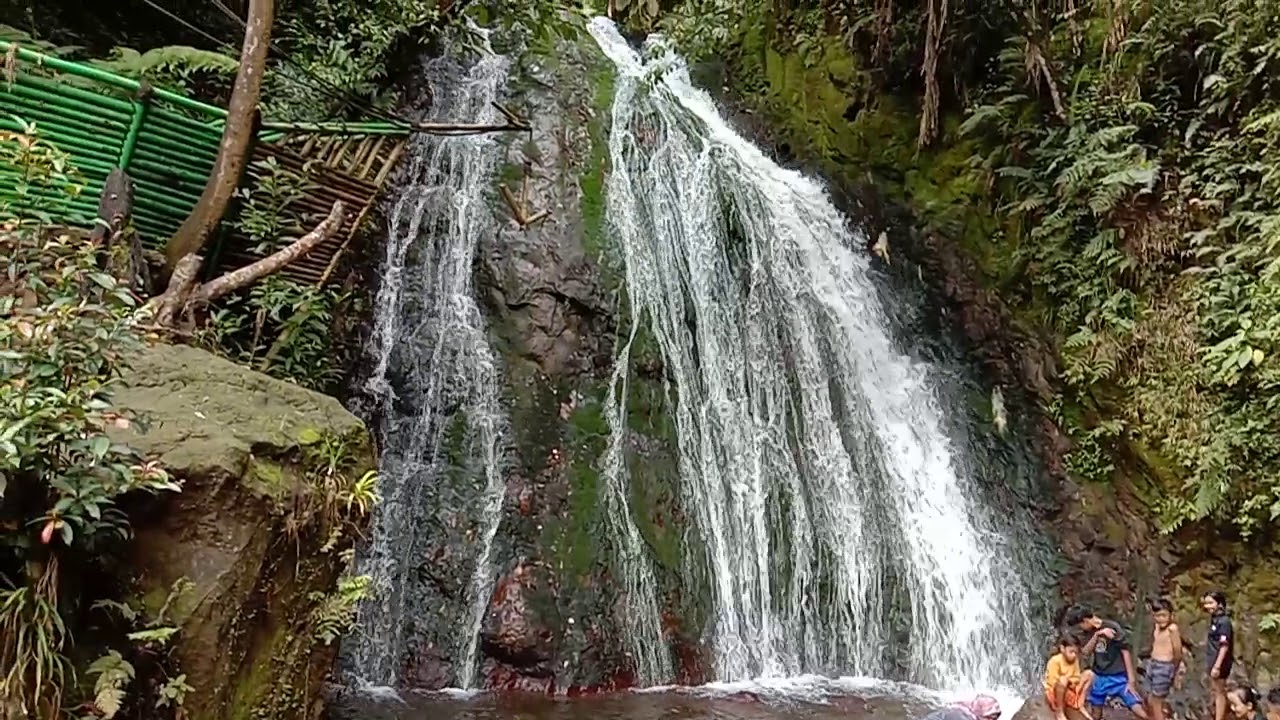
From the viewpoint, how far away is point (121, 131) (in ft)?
19.7

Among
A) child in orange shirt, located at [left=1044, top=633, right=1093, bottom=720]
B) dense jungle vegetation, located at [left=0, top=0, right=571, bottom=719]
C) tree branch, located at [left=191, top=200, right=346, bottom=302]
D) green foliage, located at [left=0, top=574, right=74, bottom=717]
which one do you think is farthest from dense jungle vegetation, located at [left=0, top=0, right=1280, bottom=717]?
child in orange shirt, located at [left=1044, top=633, right=1093, bottom=720]

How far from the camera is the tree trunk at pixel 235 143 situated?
611 centimetres

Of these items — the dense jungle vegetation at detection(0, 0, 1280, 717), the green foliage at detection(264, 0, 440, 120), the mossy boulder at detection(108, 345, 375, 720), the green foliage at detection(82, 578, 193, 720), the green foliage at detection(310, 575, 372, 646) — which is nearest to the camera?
the green foliage at detection(82, 578, 193, 720)

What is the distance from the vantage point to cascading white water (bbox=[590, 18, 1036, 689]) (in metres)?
8.01

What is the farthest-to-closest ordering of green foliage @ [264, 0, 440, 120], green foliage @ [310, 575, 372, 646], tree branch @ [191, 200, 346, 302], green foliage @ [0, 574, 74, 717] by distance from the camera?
green foliage @ [264, 0, 440, 120] → tree branch @ [191, 200, 346, 302] → green foliage @ [310, 575, 372, 646] → green foliage @ [0, 574, 74, 717]

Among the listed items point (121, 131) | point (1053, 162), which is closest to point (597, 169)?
point (1053, 162)

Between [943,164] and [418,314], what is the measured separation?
6.72 m

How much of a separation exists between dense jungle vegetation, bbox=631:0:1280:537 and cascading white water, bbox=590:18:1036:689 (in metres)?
1.39

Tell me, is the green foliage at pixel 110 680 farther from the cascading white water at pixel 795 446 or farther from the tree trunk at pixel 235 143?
the cascading white water at pixel 795 446

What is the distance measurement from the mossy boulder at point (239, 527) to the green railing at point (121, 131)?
2035 millimetres

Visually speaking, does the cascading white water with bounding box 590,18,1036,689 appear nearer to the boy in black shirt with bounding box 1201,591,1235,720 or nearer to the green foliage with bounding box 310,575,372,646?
the boy in black shirt with bounding box 1201,591,1235,720

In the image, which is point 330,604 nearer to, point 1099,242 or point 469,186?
point 469,186

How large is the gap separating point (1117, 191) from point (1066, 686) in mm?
4854

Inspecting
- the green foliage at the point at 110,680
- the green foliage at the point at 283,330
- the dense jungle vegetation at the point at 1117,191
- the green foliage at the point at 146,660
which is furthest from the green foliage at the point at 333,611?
the dense jungle vegetation at the point at 1117,191
